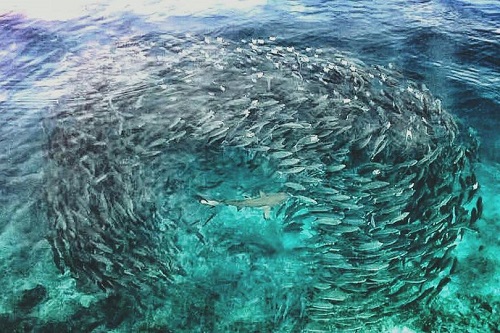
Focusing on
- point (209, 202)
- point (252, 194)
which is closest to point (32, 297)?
point (209, 202)

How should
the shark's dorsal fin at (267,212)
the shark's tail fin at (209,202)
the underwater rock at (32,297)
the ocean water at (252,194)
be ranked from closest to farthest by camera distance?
1. the ocean water at (252,194)
2. the underwater rock at (32,297)
3. the shark's dorsal fin at (267,212)
4. the shark's tail fin at (209,202)

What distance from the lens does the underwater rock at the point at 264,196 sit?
405 centimetres

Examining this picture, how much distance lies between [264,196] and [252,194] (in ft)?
0.52

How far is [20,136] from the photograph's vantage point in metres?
5.64

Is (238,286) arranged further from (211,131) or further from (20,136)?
(20,136)

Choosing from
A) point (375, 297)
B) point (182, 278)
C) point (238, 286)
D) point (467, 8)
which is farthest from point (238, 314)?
point (467, 8)

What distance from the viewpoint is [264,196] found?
14.9 ft

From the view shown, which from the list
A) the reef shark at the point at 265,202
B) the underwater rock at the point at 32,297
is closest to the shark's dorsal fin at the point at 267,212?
the reef shark at the point at 265,202

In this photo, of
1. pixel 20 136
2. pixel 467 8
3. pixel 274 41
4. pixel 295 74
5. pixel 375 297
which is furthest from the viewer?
pixel 467 8

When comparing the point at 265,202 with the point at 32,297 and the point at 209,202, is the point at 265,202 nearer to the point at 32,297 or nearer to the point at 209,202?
the point at 209,202

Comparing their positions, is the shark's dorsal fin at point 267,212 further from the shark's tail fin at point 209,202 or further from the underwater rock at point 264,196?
the shark's tail fin at point 209,202

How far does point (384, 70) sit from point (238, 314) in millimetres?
3761

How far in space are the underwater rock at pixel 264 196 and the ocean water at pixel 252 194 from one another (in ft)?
0.05

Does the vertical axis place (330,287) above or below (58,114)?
below
